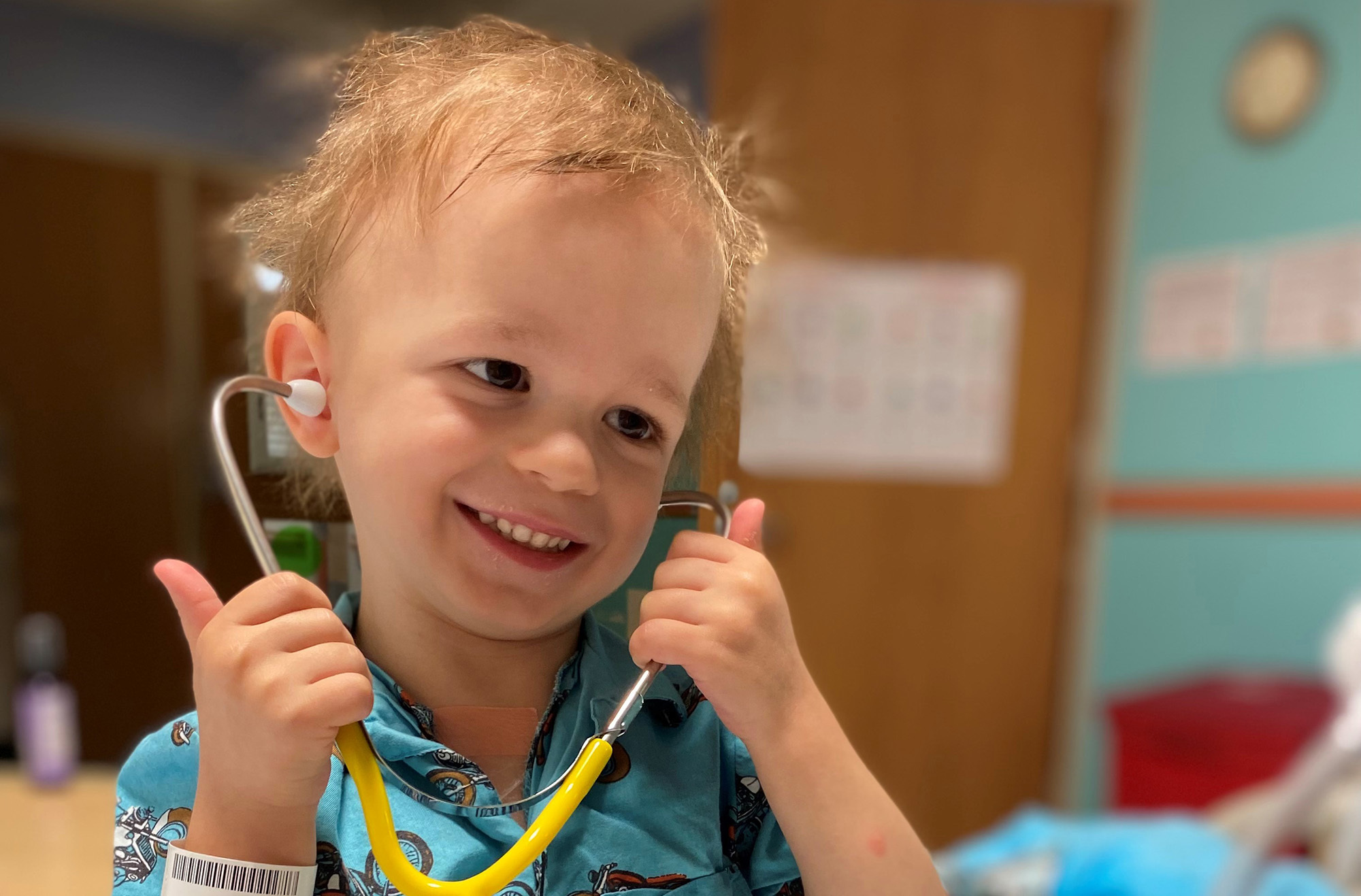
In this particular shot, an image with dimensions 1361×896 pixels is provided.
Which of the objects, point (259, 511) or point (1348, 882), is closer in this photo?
point (259, 511)

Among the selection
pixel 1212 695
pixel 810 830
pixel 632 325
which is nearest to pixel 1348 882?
pixel 1212 695

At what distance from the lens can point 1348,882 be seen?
1.16 m

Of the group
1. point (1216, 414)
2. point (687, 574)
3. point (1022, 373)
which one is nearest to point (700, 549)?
point (687, 574)

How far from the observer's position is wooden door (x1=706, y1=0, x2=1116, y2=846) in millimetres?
1674

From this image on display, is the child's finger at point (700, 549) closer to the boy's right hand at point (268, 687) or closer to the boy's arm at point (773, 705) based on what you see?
the boy's arm at point (773, 705)

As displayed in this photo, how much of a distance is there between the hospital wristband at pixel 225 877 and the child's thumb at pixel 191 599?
0.07m

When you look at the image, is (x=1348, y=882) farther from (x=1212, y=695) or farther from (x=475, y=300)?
(x=475, y=300)

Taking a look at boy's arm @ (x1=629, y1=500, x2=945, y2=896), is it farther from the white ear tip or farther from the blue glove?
the blue glove

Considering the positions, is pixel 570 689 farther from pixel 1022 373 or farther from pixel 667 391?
pixel 1022 373

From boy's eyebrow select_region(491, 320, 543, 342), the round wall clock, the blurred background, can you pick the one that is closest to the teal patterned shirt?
boy's eyebrow select_region(491, 320, 543, 342)

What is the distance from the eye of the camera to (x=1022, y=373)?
200 cm

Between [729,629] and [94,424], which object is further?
→ [94,424]

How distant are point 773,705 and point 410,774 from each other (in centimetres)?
12

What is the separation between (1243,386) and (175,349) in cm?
191
